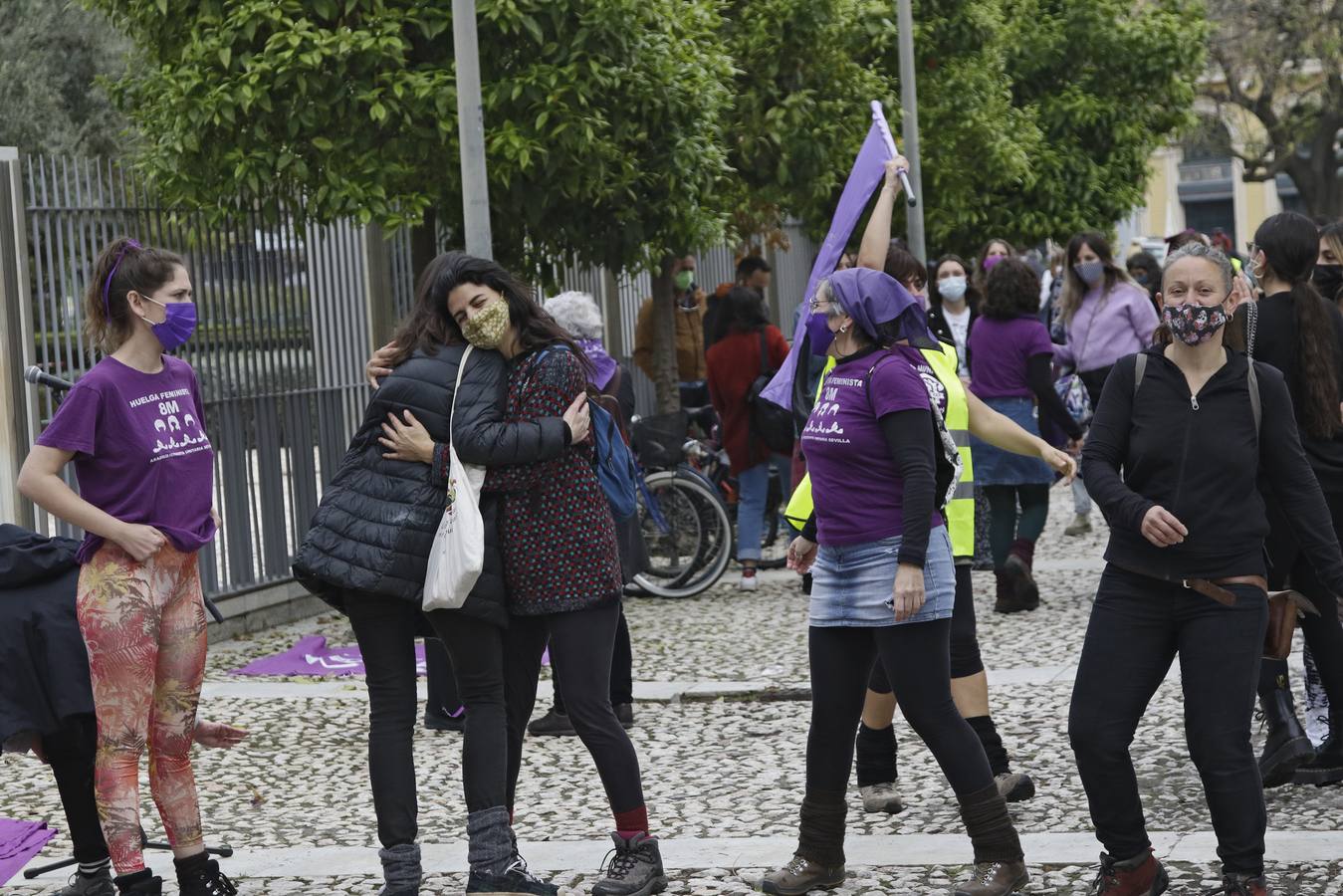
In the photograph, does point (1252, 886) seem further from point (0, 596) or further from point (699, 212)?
point (699, 212)

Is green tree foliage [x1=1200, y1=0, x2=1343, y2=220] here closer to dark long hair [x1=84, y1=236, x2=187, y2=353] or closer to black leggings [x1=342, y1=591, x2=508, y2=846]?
dark long hair [x1=84, y1=236, x2=187, y2=353]

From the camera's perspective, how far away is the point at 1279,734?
612cm

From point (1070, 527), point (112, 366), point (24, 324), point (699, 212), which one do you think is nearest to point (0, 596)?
point (112, 366)

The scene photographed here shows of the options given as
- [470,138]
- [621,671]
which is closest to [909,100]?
[470,138]

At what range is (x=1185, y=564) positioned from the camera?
468 centimetres

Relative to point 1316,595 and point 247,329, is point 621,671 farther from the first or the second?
point 247,329

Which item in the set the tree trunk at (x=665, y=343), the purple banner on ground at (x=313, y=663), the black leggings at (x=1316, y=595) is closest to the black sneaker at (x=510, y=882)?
the black leggings at (x=1316, y=595)

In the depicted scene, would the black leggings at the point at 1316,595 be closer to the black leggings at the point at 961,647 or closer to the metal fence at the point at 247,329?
the black leggings at the point at 961,647

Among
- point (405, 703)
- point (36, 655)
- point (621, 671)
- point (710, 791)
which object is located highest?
point (36, 655)

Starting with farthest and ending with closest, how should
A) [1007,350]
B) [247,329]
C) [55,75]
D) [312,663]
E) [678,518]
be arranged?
[55,75] < [678,518] < [247,329] < [1007,350] < [312,663]

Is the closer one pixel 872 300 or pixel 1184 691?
pixel 1184 691

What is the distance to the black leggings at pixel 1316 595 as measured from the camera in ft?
19.1

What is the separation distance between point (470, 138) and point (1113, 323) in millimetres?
4394

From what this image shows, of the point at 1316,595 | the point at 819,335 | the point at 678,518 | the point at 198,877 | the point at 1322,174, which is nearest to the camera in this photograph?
the point at 198,877
